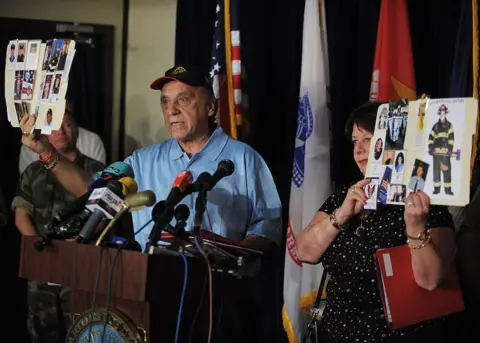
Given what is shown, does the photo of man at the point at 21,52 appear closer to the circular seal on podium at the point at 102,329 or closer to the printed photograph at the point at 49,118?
the printed photograph at the point at 49,118

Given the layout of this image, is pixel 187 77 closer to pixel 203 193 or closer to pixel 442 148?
pixel 203 193

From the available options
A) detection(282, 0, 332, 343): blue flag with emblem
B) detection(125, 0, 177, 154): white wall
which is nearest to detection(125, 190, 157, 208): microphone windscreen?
detection(282, 0, 332, 343): blue flag with emblem

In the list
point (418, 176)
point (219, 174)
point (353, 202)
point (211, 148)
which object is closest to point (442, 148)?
point (418, 176)

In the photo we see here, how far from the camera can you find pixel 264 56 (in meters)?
3.67

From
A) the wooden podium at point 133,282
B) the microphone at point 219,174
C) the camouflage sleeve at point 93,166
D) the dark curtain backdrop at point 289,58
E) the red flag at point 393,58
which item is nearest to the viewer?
the wooden podium at point 133,282

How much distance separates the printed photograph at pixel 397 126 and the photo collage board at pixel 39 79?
1144 millimetres

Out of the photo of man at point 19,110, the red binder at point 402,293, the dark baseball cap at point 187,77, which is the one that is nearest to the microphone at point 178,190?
the red binder at point 402,293

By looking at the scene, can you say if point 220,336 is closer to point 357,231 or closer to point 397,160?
point 357,231

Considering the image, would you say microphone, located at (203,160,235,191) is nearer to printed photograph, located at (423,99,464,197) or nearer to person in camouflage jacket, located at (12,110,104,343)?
printed photograph, located at (423,99,464,197)

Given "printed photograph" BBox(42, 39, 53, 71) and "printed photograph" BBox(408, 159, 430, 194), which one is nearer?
"printed photograph" BBox(408, 159, 430, 194)

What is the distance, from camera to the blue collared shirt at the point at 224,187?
2.49 m

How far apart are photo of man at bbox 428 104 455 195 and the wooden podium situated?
2.26 feet

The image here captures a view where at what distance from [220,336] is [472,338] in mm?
1218

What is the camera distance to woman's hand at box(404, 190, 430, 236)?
6.32 feet
